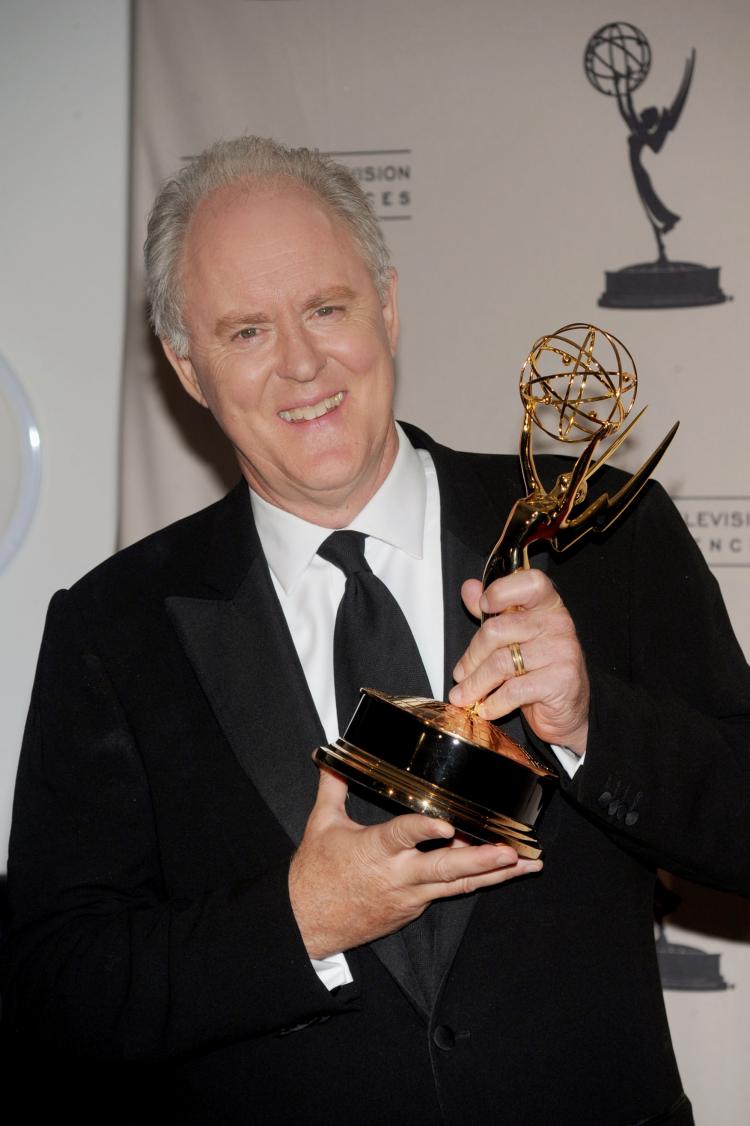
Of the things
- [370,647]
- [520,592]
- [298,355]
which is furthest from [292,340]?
[520,592]

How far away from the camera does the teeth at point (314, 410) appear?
176 centimetres

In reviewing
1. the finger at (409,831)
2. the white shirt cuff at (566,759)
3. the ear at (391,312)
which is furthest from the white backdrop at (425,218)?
the finger at (409,831)

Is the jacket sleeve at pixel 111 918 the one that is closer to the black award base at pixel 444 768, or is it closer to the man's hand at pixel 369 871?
the man's hand at pixel 369 871

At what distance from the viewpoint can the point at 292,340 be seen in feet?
5.75

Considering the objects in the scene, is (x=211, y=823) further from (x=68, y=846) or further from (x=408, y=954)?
(x=408, y=954)

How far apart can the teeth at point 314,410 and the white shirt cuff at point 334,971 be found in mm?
740

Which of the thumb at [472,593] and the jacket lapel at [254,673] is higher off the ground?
the thumb at [472,593]

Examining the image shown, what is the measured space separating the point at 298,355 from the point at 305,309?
81 mm

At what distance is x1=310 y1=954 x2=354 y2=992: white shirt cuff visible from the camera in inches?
64.6

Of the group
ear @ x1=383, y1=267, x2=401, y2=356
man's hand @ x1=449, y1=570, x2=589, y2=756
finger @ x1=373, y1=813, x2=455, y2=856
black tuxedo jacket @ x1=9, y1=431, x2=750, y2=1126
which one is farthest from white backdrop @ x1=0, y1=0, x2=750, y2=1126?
finger @ x1=373, y1=813, x2=455, y2=856

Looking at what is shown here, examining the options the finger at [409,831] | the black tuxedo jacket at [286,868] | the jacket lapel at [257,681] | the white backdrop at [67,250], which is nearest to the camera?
the finger at [409,831]

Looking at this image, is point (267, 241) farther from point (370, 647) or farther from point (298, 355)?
point (370, 647)

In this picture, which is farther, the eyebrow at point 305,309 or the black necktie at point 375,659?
the eyebrow at point 305,309

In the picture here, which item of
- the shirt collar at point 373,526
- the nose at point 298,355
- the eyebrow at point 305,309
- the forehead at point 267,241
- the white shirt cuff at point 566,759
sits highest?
the forehead at point 267,241
